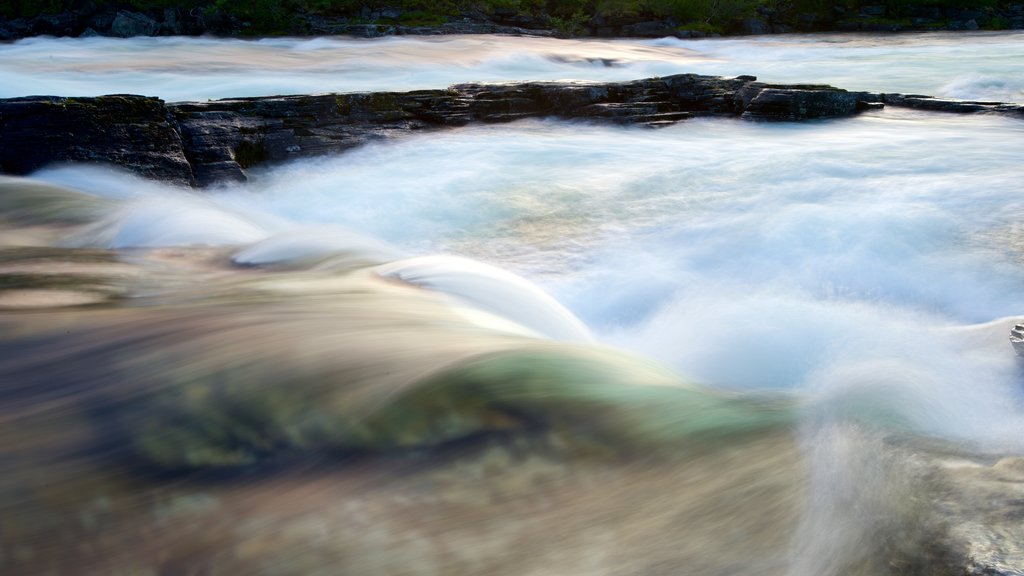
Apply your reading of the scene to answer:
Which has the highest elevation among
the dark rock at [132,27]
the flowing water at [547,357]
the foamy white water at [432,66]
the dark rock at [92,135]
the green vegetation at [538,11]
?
the green vegetation at [538,11]

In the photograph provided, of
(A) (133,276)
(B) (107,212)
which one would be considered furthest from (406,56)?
(A) (133,276)

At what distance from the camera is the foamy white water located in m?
12.5

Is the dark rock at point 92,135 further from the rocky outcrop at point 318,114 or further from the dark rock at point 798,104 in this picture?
the dark rock at point 798,104

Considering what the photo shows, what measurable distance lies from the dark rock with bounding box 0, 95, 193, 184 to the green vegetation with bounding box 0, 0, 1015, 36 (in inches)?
1045

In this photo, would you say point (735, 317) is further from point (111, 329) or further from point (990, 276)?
point (111, 329)

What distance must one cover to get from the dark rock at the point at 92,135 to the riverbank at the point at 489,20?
23.3 metres

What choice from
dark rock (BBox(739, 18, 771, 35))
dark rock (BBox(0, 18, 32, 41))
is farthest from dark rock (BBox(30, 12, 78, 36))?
dark rock (BBox(739, 18, 771, 35))

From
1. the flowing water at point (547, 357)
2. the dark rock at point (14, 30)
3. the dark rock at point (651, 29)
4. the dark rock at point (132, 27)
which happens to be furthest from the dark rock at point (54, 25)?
the flowing water at point (547, 357)

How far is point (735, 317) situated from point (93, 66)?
1519cm

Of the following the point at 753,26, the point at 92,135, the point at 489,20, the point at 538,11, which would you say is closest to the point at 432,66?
the point at 92,135

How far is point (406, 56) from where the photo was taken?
18.7 metres

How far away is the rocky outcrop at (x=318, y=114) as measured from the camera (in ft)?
21.5

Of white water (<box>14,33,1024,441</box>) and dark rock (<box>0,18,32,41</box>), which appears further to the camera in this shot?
dark rock (<box>0,18,32,41</box>)

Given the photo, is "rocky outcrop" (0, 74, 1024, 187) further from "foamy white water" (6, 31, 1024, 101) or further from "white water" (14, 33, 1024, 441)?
"foamy white water" (6, 31, 1024, 101)
